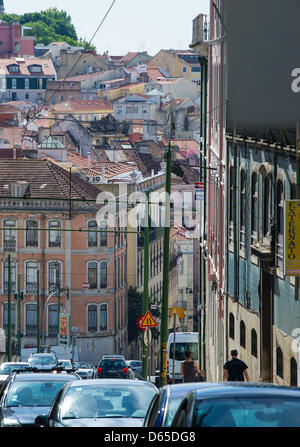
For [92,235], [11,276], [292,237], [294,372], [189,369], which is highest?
[292,237]

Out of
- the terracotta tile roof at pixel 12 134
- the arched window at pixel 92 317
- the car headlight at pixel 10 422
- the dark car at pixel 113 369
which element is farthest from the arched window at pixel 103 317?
the car headlight at pixel 10 422

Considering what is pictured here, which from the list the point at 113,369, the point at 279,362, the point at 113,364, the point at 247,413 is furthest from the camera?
the point at 113,364

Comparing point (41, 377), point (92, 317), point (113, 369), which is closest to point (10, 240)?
point (92, 317)

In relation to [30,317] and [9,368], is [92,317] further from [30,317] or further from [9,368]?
[9,368]

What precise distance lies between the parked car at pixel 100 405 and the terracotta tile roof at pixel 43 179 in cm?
6441

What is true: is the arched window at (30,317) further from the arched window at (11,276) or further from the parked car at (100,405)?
the parked car at (100,405)

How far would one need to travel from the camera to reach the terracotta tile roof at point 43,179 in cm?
7862

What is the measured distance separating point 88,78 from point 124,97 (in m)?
18.3

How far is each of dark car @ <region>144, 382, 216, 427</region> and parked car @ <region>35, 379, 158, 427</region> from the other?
5.08 ft

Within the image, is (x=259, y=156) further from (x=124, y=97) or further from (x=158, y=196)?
(x=124, y=97)

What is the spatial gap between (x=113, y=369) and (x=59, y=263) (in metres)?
34.2

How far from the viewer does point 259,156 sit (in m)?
25.5

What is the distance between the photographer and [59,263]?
7725 centimetres

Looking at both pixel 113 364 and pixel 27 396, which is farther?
pixel 113 364
